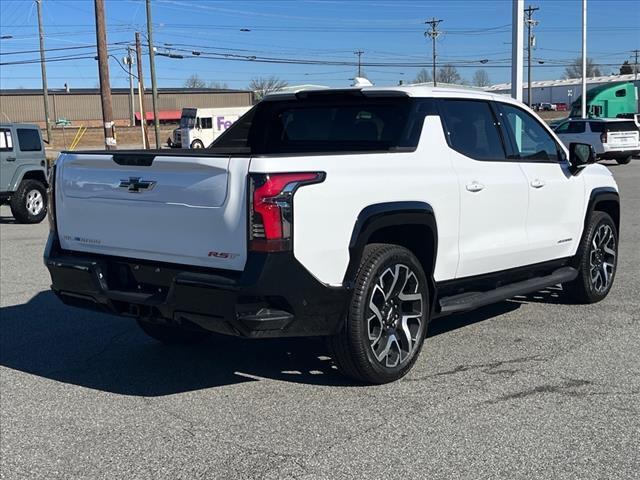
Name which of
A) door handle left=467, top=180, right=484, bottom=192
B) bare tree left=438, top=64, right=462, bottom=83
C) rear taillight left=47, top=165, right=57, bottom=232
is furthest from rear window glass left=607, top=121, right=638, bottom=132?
bare tree left=438, top=64, right=462, bottom=83

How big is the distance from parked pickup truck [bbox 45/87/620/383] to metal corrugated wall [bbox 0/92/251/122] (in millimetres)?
96032

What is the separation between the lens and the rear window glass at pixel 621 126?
28219mm

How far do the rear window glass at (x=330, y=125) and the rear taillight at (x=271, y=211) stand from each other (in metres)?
1.27

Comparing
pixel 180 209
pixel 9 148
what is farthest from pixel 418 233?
pixel 9 148

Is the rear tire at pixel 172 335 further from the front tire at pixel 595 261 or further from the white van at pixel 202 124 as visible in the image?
the white van at pixel 202 124

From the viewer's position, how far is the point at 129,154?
4.64 meters

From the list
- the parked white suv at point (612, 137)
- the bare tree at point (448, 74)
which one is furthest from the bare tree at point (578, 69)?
the parked white suv at point (612, 137)

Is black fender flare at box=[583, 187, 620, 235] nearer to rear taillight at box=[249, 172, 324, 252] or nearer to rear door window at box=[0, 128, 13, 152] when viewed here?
rear taillight at box=[249, 172, 324, 252]

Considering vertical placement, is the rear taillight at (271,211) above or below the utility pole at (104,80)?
below

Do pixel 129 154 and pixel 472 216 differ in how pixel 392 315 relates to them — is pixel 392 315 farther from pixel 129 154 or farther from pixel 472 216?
pixel 129 154

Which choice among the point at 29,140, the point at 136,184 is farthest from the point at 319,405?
the point at 29,140

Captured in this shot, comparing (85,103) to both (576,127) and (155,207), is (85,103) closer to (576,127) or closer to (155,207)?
(576,127)

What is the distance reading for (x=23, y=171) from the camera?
15156mm

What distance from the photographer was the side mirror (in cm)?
645
